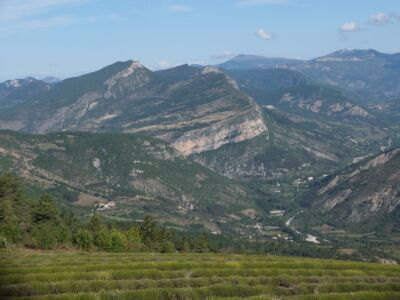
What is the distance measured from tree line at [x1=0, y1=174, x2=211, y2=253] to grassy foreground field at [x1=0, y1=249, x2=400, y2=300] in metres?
33.8

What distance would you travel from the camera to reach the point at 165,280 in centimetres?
5909

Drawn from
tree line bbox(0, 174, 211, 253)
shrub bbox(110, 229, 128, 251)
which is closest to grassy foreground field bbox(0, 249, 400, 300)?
tree line bbox(0, 174, 211, 253)

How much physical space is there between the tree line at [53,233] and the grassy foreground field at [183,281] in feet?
111

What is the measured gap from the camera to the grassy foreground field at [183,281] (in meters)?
52.1

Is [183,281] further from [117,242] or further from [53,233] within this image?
[117,242]

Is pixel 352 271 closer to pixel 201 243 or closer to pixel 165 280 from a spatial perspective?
pixel 165 280

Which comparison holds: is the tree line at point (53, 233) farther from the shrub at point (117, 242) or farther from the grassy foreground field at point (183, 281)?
the grassy foreground field at point (183, 281)

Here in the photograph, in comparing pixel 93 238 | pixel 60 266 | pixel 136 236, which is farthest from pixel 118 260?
pixel 136 236

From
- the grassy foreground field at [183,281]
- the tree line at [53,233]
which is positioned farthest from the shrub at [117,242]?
the grassy foreground field at [183,281]

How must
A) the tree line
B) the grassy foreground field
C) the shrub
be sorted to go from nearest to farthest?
the grassy foreground field → the tree line → the shrub

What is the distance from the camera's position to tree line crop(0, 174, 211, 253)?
10550 centimetres

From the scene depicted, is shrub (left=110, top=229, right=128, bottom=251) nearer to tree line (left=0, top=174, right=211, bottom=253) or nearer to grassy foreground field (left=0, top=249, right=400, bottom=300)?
tree line (left=0, top=174, right=211, bottom=253)

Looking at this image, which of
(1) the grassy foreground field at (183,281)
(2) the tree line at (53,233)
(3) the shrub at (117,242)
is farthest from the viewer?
(3) the shrub at (117,242)

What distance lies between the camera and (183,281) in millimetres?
59281
